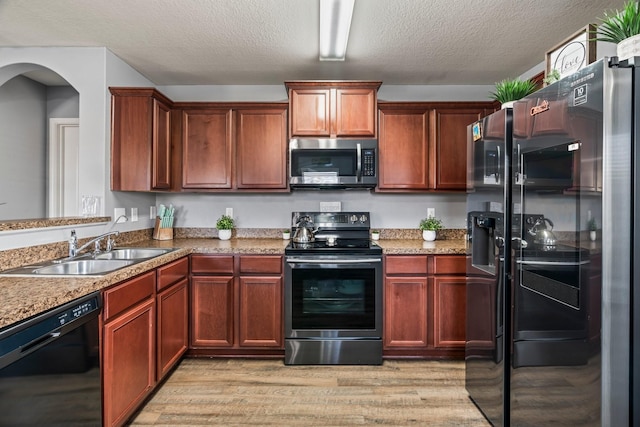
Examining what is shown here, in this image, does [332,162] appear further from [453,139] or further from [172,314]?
[172,314]

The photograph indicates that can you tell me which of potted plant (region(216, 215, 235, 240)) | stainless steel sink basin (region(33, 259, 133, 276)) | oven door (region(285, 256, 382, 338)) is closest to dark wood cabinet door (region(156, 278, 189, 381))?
stainless steel sink basin (region(33, 259, 133, 276))

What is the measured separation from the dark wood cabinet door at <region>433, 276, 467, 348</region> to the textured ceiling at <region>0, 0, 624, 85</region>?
6.06ft

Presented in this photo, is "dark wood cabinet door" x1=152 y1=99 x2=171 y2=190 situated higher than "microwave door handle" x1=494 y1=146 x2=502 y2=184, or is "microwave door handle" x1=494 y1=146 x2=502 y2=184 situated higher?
"dark wood cabinet door" x1=152 y1=99 x2=171 y2=190

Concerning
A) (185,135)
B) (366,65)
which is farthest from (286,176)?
(366,65)

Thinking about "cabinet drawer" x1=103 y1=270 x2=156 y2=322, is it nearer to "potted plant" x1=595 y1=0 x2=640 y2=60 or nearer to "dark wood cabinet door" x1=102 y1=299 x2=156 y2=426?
"dark wood cabinet door" x1=102 y1=299 x2=156 y2=426

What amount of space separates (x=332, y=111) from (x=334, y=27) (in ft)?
2.81

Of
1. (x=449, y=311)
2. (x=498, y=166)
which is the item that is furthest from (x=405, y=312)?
(x=498, y=166)

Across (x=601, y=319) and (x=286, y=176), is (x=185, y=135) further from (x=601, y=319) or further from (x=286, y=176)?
(x=601, y=319)

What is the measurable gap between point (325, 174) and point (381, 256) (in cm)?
86

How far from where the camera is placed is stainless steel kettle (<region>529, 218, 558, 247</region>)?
1427 millimetres

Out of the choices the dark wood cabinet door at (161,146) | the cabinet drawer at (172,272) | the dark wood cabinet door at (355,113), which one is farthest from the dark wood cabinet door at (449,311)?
the dark wood cabinet door at (161,146)

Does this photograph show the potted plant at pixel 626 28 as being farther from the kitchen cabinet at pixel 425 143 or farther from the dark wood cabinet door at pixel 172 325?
the dark wood cabinet door at pixel 172 325

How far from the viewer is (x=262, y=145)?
3160 mm

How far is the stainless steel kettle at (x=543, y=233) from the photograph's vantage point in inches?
56.2
